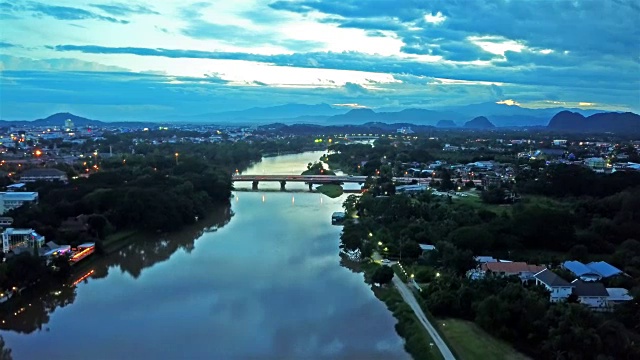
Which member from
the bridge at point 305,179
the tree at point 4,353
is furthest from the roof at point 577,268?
the bridge at point 305,179

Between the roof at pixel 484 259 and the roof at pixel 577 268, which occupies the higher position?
the roof at pixel 577 268

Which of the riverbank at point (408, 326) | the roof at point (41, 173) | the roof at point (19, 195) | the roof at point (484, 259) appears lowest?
the riverbank at point (408, 326)

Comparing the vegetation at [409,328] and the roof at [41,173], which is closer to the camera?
the vegetation at [409,328]

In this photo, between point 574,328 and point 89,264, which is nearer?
point 574,328

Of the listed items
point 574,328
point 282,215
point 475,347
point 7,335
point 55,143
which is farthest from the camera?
point 55,143

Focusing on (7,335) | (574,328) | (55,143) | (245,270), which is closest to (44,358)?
(7,335)

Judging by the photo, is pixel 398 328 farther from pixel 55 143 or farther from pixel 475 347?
pixel 55 143

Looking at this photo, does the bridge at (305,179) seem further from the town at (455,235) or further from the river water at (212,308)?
the river water at (212,308)

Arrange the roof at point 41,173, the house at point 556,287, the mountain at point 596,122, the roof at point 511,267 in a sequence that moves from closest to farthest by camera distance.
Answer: the house at point 556,287 → the roof at point 511,267 → the roof at point 41,173 → the mountain at point 596,122
